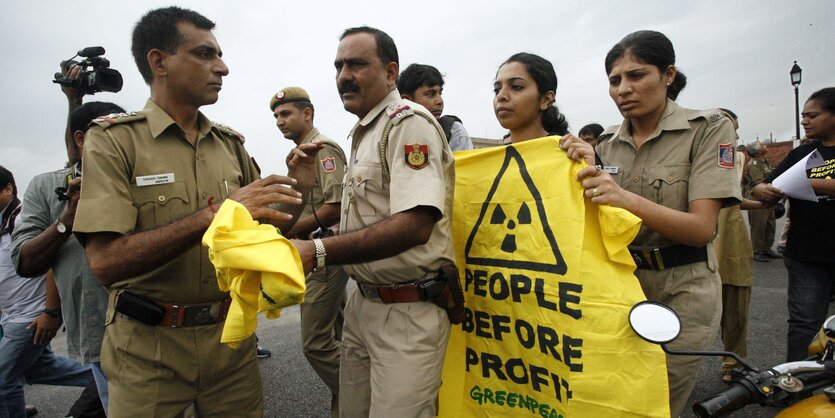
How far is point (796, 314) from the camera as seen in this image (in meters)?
3.06

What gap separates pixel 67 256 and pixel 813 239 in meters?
4.91

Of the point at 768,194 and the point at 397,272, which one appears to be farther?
the point at 768,194

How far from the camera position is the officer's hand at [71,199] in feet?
6.46

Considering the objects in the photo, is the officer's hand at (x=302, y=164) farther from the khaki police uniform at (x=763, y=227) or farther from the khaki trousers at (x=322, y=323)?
the khaki police uniform at (x=763, y=227)

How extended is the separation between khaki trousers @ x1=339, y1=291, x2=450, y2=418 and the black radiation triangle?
14.9 inches

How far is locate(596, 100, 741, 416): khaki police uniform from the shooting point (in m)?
1.93

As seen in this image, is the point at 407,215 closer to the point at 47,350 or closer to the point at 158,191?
the point at 158,191

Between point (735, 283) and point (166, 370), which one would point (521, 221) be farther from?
point (735, 283)

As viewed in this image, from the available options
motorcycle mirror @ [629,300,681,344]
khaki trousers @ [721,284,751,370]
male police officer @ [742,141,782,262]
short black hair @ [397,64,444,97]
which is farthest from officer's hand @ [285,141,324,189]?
male police officer @ [742,141,782,262]

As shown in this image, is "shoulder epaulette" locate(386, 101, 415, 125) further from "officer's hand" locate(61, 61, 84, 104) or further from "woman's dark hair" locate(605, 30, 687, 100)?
"officer's hand" locate(61, 61, 84, 104)

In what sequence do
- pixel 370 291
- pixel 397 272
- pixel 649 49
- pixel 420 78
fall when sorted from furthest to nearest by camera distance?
pixel 420 78 < pixel 649 49 < pixel 370 291 < pixel 397 272

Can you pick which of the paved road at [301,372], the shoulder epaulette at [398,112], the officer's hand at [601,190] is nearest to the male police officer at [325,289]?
the paved road at [301,372]

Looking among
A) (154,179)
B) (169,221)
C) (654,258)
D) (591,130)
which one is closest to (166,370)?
(169,221)

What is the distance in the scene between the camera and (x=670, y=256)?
207cm
